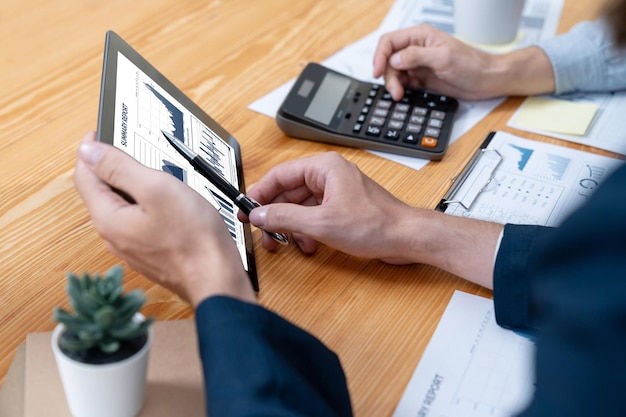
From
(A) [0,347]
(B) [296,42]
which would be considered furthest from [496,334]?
(B) [296,42]

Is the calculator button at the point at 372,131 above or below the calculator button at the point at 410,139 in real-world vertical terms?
above

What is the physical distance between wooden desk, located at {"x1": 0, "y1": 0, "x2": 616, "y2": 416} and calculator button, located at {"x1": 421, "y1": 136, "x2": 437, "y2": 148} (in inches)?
1.2

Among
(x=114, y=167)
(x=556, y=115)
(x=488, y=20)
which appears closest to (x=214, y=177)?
(x=114, y=167)

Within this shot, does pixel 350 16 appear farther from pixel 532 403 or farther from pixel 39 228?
pixel 532 403

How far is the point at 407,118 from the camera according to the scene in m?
1.13

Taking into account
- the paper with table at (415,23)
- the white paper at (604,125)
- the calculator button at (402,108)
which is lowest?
the white paper at (604,125)

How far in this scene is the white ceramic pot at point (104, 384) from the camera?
0.62m

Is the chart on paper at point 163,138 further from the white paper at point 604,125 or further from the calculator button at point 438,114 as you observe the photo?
the white paper at point 604,125

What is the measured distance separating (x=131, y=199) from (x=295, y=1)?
858 mm

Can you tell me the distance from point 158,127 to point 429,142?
387mm

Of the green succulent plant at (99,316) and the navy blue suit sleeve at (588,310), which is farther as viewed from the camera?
the green succulent plant at (99,316)

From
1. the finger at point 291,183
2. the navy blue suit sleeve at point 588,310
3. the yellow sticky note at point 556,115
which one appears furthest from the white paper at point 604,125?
the navy blue suit sleeve at point 588,310

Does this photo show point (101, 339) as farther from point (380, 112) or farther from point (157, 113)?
point (380, 112)

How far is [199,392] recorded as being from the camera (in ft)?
2.37
